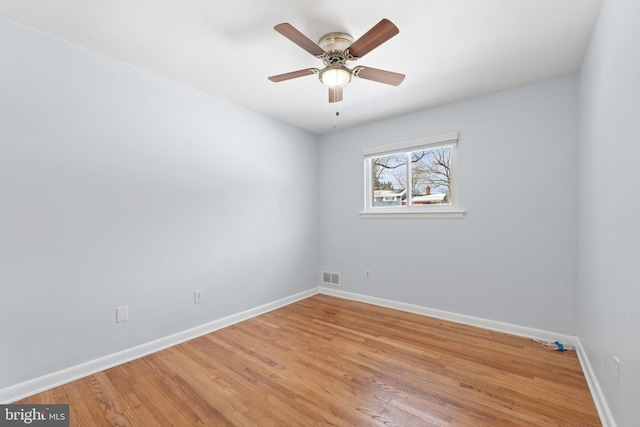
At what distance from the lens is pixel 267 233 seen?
11.8 ft

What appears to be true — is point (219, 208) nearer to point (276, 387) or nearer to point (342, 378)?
point (276, 387)

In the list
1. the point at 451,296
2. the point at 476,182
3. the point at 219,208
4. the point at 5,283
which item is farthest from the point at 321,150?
the point at 5,283

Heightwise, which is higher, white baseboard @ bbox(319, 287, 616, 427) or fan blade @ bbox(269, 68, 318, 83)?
fan blade @ bbox(269, 68, 318, 83)

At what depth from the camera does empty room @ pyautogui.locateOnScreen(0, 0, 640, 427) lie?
170cm

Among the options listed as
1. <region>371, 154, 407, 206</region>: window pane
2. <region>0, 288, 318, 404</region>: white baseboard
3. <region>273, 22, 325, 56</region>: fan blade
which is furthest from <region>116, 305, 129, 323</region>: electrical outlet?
<region>371, 154, 407, 206</region>: window pane

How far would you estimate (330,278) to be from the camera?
427 centimetres

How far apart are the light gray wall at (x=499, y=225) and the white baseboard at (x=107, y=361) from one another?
1942 mm

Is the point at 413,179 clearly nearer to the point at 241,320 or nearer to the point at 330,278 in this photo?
the point at 330,278

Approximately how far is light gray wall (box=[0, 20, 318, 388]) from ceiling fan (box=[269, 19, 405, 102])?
1296 mm

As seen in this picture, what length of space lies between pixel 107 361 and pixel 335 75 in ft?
9.47

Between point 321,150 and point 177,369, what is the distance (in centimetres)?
336

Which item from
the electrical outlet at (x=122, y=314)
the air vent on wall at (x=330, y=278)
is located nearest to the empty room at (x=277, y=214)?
the electrical outlet at (x=122, y=314)

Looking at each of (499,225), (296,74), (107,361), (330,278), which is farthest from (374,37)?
(330,278)

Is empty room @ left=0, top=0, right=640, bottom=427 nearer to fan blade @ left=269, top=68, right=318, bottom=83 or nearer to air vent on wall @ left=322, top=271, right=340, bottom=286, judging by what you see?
fan blade @ left=269, top=68, right=318, bottom=83
